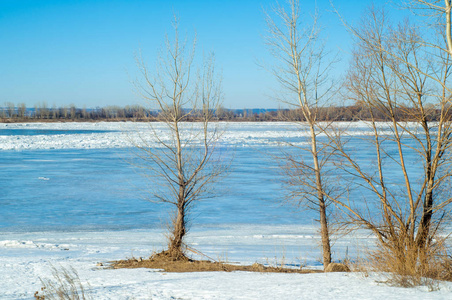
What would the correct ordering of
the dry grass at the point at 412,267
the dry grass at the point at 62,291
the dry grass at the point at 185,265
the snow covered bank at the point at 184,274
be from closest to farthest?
the dry grass at the point at 62,291
the snow covered bank at the point at 184,274
the dry grass at the point at 412,267
the dry grass at the point at 185,265

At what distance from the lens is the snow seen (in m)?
6.69

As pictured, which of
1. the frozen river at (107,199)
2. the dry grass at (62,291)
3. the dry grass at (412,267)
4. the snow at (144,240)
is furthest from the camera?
the frozen river at (107,199)

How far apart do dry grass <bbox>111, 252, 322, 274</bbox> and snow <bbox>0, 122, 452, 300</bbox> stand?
1.70 feet

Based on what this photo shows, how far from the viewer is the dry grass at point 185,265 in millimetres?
9070

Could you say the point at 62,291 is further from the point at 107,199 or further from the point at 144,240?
the point at 107,199

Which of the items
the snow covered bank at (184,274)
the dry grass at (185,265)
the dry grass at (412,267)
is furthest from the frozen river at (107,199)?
the dry grass at (412,267)

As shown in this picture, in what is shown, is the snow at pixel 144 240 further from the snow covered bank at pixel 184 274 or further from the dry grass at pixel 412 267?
the dry grass at pixel 412 267

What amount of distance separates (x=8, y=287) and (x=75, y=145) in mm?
36993

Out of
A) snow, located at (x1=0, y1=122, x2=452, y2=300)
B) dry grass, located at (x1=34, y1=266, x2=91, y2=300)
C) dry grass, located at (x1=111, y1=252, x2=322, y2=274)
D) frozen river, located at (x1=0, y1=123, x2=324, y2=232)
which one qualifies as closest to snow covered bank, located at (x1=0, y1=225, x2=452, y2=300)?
snow, located at (x1=0, y1=122, x2=452, y2=300)

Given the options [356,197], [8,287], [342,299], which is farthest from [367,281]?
[356,197]

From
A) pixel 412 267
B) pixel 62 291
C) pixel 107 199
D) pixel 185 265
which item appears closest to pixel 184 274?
pixel 185 265

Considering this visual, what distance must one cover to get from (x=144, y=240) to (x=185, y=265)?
3.10 meters

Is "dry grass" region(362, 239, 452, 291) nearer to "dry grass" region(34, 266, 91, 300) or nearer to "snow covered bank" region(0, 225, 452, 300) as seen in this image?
"snow covered bank" region(0, 225, 452, 300)

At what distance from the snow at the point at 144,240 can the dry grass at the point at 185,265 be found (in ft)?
1.70
